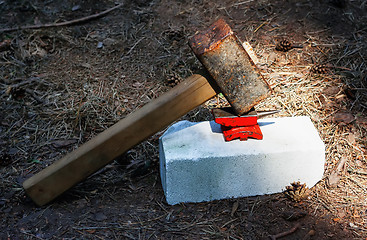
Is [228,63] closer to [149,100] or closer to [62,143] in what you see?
[149,100]

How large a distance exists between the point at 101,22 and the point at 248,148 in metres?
2.60

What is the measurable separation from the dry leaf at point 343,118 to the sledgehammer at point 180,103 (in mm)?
1147

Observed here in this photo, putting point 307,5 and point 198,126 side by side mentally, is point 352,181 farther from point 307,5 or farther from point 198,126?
point 307,5

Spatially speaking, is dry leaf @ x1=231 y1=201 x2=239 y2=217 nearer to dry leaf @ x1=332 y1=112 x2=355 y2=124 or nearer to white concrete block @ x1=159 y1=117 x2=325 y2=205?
white concrete block @ x1=159 y1=117 x2=325 y2=205

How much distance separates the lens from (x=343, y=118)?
3.01 m

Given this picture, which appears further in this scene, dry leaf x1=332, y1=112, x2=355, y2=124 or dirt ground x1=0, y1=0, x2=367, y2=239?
dry leaf x1=332, y1=112, x2=355, y2=124

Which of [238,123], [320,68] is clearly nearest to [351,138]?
[320,68]

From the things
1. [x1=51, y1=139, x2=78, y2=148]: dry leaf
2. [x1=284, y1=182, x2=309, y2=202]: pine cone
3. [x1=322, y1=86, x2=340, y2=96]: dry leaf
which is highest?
[x1=51, y1=139, x2=78, y2=148]: dry leaf

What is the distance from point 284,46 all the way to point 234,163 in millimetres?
1668

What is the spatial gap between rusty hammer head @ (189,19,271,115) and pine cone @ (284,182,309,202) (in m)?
0.75

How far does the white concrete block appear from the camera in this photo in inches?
95.7

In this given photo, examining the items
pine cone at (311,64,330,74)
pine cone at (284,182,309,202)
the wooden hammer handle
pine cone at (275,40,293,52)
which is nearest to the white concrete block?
pine cone at (284,182,309,202)

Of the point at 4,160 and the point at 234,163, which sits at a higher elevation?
the point at 4,160

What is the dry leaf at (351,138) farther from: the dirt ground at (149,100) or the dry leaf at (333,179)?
the dry leaf at (333,179)
